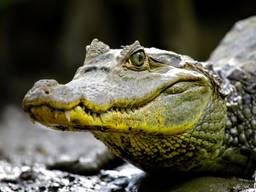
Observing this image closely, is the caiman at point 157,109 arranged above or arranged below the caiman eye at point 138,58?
below

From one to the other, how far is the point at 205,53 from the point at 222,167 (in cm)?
854

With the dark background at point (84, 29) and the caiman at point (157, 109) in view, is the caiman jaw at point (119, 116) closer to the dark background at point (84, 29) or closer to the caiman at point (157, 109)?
the caiman at point (157, 109)

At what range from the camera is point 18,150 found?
21.5 ft

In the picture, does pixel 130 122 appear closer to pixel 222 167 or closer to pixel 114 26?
pixel 222 167

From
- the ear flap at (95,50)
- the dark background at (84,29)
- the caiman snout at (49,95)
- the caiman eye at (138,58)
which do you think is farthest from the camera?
the dark background at (84,29)

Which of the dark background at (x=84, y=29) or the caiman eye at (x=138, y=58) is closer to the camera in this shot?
the caiman eye at (x=138, y=58)

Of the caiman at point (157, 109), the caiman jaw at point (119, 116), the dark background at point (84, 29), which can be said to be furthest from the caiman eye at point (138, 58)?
the dark background at point (84, 29)

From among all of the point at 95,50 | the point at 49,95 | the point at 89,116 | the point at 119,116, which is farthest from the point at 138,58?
the point at 49,95

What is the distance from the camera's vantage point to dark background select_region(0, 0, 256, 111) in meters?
11.5

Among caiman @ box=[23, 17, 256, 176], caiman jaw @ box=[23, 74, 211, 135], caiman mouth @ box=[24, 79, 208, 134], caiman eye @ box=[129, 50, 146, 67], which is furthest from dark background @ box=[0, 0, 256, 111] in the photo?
caiman mouth @ box=[24, 79, 208, 134]

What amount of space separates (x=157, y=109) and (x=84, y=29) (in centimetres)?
966

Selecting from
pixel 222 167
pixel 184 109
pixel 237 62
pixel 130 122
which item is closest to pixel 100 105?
pixel 130 122

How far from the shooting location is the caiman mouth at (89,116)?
9.89 ft

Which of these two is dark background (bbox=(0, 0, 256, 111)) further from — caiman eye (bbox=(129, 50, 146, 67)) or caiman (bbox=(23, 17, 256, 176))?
caiman eye (bbox=(129, 50, 146, 67))
